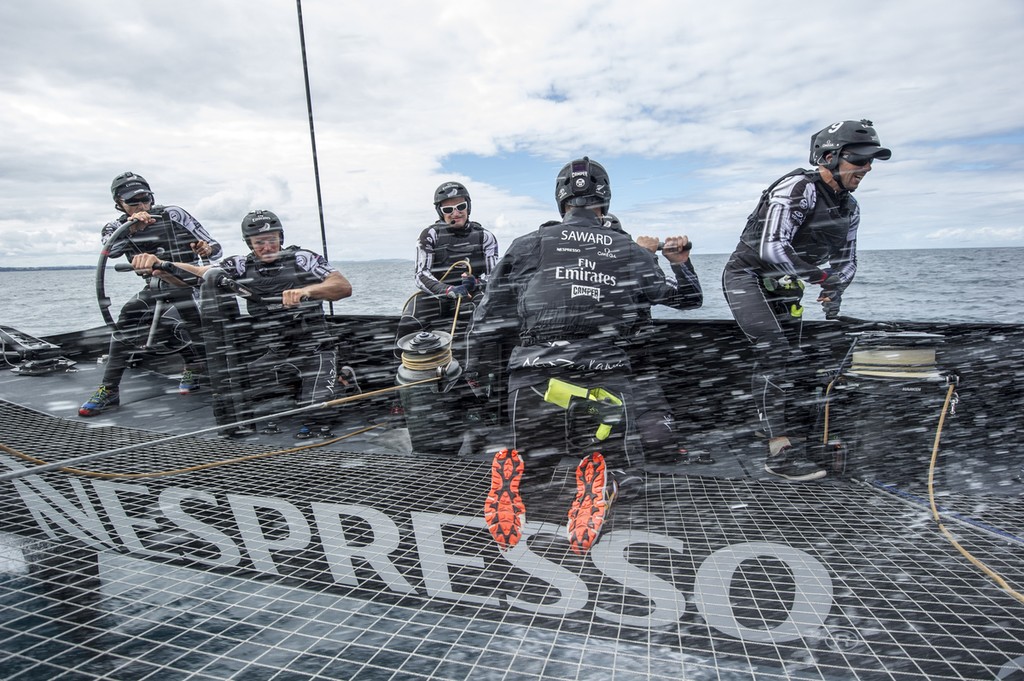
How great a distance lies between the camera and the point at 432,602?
6.56 ft

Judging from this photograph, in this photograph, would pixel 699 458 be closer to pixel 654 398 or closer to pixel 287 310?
pixel 654 398

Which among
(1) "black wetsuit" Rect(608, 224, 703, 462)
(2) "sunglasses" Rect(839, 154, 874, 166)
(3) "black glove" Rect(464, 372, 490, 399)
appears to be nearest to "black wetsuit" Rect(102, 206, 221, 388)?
(3) "black glove" Rect(464, 372, 490, 399)

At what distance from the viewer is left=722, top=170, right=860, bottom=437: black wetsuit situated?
3197 millimetres

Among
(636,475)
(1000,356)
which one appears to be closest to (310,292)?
(636,475)

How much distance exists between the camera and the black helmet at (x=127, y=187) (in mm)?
4668

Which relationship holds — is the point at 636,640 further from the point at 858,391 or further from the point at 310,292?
the point at 310,292

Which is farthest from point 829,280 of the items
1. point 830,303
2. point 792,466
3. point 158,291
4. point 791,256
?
point 158,291

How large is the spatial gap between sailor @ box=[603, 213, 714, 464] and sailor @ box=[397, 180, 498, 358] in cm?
133

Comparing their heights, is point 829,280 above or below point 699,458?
above

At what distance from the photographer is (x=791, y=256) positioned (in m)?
3.18

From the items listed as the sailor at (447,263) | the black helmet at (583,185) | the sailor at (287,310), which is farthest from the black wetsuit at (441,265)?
the black helmet at (583,185)

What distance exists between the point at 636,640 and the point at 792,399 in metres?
2.46

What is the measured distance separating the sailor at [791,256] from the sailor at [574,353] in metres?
0.94

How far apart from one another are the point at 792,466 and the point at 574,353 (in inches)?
61.6
